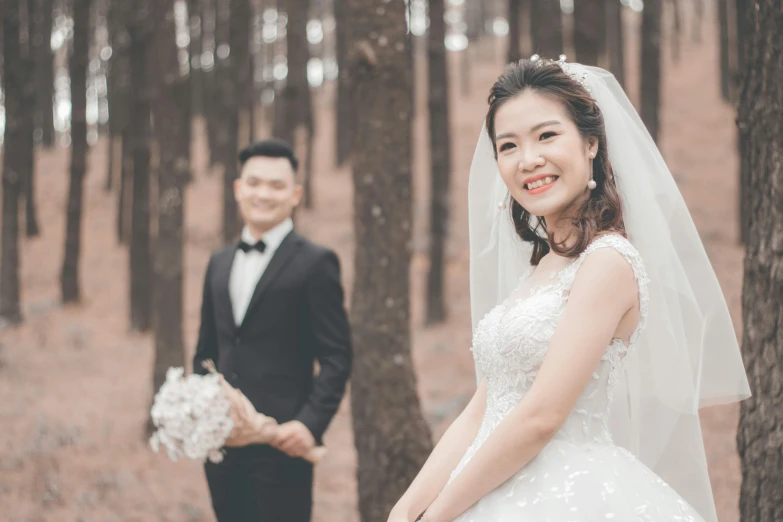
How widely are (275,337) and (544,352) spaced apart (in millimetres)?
2000

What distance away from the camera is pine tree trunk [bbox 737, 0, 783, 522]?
3541 mm

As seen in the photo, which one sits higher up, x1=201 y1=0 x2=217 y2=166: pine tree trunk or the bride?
x1=201 y1=0 x2=217 y2=166: pine tree trunk

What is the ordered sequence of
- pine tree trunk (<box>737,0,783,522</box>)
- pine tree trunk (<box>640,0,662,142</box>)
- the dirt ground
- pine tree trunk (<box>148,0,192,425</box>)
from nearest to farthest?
pine tree trunk (<box>737,0,783,522</box>), the dirt ground, pine tree trunk (<box>148,0,192,425</box>), pine tree trunk (<box>640,0,662,142</box>)

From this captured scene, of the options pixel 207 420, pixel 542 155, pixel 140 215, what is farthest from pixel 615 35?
pixel 542 155

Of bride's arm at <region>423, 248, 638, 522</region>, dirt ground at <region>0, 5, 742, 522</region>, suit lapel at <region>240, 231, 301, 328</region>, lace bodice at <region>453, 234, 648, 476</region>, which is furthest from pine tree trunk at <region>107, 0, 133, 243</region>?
bride's arm at <region>423, 248, 638, 522</region>

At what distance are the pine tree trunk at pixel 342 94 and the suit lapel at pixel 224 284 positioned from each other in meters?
A: 14.6

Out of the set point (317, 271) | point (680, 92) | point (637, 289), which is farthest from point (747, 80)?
point (680, 92)

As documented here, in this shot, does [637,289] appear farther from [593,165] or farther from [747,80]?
[747,80]

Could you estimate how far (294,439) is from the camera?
155 inches

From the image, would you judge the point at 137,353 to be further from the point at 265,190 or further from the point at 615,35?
the point at 615,35

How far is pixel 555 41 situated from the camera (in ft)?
40.4

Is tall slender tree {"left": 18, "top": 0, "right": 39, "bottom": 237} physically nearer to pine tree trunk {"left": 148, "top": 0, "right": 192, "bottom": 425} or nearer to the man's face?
pine tree trunk {"left": 148, "top": 0, "right": 192, "bottom": 425}

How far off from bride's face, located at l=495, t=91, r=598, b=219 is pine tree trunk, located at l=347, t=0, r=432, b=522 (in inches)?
115

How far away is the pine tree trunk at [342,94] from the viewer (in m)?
22.1
